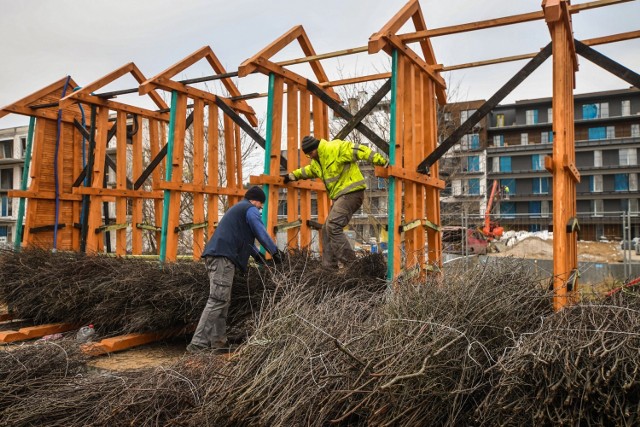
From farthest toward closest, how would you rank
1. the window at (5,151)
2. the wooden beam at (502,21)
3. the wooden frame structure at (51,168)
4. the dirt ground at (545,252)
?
the window at (5,151) → the dirt ground at (545,252) → the wooden frame structure at (51,168) → the wooden beam at (502,21)

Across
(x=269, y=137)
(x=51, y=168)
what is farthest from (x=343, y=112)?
(x=51, y=168)

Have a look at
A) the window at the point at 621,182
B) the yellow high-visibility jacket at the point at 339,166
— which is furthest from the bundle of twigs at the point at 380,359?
the window at the point at 621,182

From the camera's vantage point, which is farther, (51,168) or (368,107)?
(51,168)

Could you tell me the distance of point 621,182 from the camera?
54031mm

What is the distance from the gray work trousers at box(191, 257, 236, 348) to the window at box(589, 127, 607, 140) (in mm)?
57637

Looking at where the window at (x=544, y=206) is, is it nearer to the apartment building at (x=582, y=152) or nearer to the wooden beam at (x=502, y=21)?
the apartment building at (x=582, y=152)

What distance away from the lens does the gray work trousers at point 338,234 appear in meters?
7.02

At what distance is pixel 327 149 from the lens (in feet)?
23.9

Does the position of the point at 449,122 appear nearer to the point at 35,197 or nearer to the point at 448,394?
the point at 35,197

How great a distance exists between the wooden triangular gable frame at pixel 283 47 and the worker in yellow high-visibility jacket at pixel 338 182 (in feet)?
3.92

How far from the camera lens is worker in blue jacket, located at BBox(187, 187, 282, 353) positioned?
6.15m

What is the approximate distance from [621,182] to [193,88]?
53280 millimetres

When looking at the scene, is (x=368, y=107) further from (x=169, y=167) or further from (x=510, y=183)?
(x=510, y=183)

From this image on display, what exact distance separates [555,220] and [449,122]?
15075 millimetres
